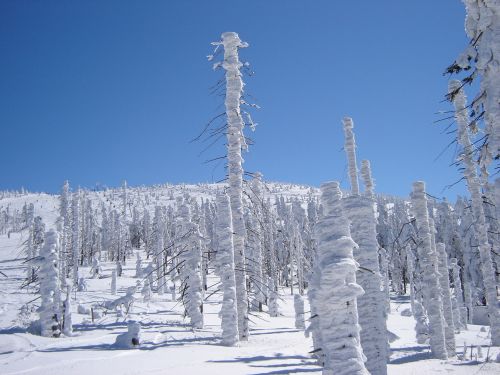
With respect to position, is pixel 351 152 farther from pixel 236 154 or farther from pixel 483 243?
pixel 236 154

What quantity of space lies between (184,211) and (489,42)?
21.8 metres

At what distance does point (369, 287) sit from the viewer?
10.1m

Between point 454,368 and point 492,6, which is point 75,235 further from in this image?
point 492,6

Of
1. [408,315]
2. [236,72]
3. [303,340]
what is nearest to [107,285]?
[408,315]

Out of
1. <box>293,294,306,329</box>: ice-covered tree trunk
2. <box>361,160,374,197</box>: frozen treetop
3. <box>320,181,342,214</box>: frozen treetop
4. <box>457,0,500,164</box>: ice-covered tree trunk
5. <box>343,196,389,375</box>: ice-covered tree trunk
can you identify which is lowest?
<box>293,294,306,329</box>: ice-covered tree trunk

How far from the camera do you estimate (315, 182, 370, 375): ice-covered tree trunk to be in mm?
7027

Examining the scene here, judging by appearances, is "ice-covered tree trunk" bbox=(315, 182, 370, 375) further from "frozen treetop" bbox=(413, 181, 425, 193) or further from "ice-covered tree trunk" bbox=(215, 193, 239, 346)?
"frozen treetop" bbox=(413, 181, 425, 193)

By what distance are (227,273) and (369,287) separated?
6.34 m

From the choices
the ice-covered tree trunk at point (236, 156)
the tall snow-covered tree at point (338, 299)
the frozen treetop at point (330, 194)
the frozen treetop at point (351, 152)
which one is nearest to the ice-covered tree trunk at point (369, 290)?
the tall snow-covered tree at point (338, 299)

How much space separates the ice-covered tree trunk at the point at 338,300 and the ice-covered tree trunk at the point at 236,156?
8.30 metres

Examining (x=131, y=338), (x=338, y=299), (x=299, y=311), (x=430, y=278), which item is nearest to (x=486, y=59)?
(x=338, y=299)

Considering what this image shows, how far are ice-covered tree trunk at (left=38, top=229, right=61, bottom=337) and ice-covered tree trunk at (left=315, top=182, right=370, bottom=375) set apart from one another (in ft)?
53.8

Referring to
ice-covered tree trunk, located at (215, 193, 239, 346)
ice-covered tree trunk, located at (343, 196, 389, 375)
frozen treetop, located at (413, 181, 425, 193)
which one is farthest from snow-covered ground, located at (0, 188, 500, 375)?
frozen treetop, located at (413, 181, 425, 193)

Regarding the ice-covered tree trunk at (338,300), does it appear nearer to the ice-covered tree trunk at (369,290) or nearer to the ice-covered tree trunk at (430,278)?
the ice-covered tree trunk at (369,290)
